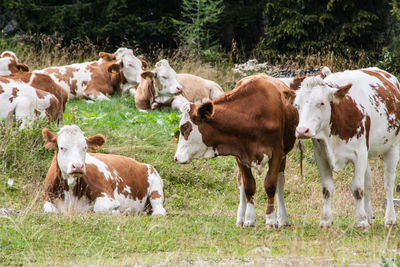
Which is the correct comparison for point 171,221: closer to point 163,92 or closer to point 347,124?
point 347,124

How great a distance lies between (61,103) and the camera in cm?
1358

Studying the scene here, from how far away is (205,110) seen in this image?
26.4ft

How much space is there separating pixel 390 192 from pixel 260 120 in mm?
2072

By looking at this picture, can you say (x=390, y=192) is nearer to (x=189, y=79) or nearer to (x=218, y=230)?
(x=218, y=230)

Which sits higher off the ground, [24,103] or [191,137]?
[191,137]

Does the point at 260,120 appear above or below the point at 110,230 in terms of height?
above

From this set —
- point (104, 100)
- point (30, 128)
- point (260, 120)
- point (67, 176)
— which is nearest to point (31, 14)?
point (104, 100)

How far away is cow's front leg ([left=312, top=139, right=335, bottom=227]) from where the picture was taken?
782cm

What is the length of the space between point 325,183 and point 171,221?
1947mm

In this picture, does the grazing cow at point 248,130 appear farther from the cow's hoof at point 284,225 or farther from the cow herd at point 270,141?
the cow's hoof at point 284,225

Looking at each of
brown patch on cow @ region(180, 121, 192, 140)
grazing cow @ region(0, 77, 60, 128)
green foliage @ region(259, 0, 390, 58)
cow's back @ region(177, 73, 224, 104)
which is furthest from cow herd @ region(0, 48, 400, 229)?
green foliage @ region(259, 0, 390, 58)

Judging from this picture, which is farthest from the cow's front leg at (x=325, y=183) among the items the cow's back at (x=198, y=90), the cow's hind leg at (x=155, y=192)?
the cow's back at (x=198, y=90)

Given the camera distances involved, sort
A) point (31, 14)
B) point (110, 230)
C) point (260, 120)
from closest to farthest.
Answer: point (110, 230)
point (260, 120)
point (31, 14)

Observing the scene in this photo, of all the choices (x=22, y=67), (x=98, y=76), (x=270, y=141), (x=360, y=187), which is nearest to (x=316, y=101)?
(x=270, y=141)
